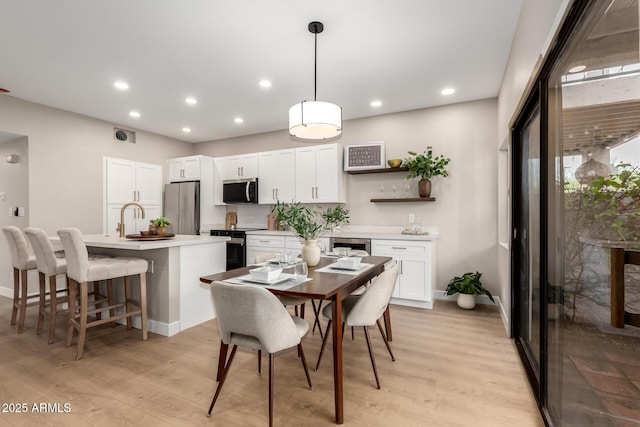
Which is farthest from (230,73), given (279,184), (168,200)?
(168,200)

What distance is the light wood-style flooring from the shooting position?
1.83 metres

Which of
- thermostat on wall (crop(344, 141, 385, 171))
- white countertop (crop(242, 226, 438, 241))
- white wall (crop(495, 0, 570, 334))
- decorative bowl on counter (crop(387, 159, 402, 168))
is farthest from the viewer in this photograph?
thermostat on wall (crop(344, 141, 385, 171))

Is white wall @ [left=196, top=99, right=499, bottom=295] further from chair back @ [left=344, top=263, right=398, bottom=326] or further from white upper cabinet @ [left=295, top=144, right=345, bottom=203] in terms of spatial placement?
chair back @ [left=344, top=263, right=398, bottom=326]

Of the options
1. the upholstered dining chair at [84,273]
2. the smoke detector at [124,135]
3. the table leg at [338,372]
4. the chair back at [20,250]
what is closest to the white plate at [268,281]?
the table leg at [338,372]

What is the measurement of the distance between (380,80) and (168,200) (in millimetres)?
4384

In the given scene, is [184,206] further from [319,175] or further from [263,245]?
[319,175]

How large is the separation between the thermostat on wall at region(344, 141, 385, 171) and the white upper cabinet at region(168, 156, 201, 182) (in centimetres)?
275

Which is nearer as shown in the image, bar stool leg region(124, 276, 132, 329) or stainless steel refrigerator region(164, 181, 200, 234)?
bar stool leg region(124, 276, 132, 329)

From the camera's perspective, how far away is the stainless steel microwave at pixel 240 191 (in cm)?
527

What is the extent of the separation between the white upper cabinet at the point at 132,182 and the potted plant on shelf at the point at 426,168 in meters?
4.41

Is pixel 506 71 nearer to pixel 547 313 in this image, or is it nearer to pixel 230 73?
pixel 547 313

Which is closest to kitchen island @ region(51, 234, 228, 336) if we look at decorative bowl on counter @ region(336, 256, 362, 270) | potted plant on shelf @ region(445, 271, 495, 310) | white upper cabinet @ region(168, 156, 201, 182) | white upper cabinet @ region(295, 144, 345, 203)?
decorative bowl on counter @ region(336, 256, 362, 270)

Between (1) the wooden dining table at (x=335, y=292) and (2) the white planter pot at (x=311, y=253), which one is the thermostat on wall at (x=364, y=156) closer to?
(2) the white planter pot at (x=311, y=253)

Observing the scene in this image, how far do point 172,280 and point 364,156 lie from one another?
9.85ft
